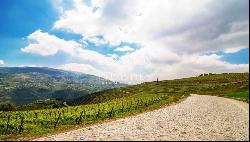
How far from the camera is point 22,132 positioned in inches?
1531

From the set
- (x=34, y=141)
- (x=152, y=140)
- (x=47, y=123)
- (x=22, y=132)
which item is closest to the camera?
(x=152, y=140)

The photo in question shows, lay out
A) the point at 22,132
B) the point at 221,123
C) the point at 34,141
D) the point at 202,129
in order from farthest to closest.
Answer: the point at 221,123 → the point at 22,132 → the point at 202,129 → the point at 34,141

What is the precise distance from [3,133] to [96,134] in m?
13.7

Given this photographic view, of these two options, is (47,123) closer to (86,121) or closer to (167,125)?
(86,121)

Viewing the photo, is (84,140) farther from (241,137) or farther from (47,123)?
(47,123)

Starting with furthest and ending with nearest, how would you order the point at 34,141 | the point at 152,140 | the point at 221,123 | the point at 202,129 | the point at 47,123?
1. the point at 47,123
2. the point at 221,123
3. the point at 202,129
4. the point at 34,141
5. the point at 152,140

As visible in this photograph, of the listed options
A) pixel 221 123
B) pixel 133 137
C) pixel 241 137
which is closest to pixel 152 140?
pixel 133 137

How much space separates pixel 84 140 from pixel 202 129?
46.8 ft

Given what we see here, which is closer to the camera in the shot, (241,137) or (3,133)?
(241,137)

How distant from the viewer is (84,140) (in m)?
28.8

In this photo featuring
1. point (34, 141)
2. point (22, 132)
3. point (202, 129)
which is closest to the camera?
point (34, 141)

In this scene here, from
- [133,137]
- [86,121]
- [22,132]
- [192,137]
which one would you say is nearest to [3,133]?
[22,132]

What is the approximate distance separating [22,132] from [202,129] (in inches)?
821

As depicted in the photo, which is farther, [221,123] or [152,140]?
[221,123]
